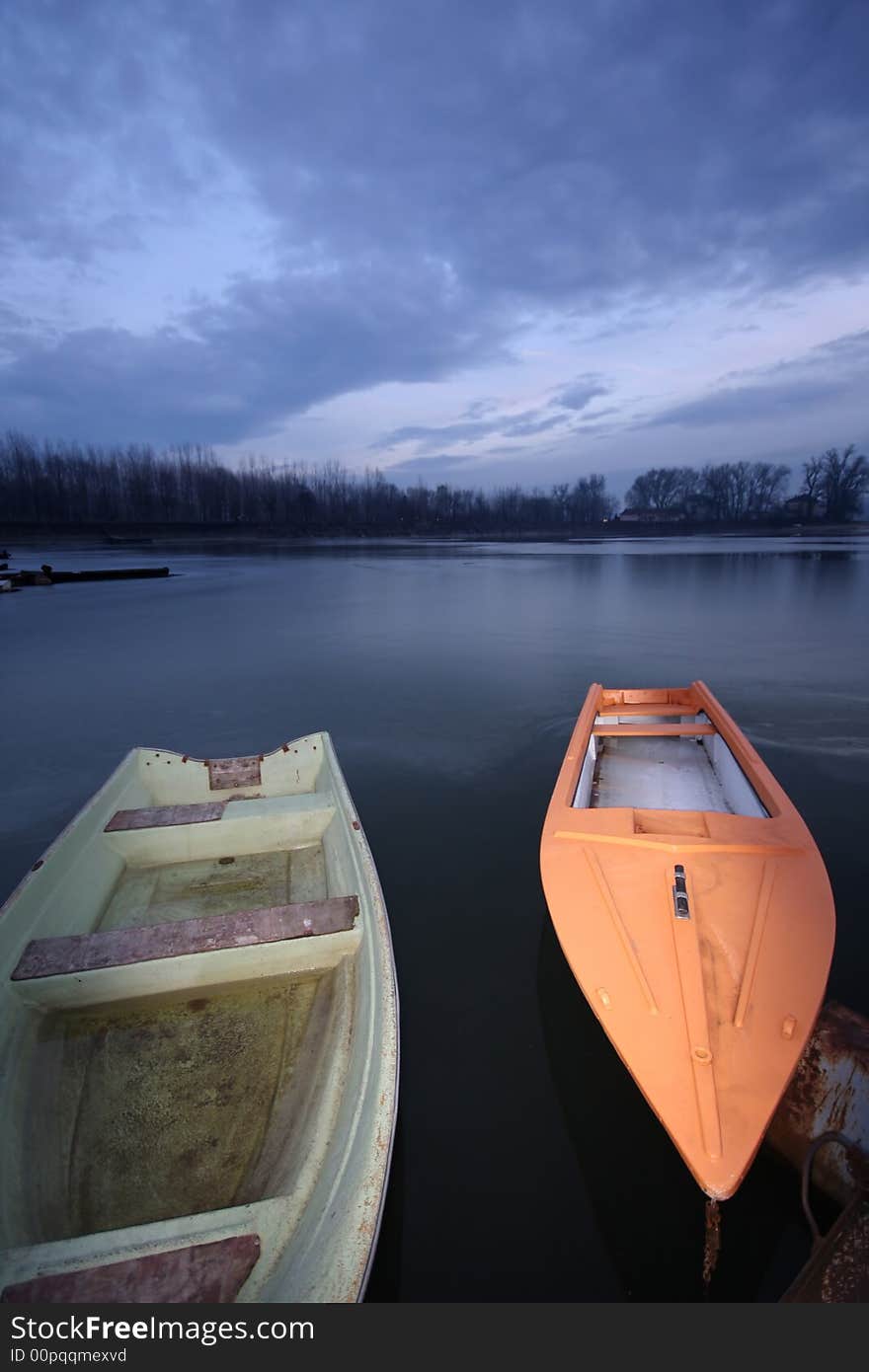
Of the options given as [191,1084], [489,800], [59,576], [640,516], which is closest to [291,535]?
[59,576]

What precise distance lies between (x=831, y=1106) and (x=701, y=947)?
0.69 metres

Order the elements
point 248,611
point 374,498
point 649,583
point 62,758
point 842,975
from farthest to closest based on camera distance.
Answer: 1. point 374,498
2. point 649,583
3. point 248,611
4. point 62,758
5. point 842,975

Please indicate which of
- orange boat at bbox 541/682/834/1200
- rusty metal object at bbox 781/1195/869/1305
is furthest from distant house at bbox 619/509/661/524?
rusty metal object at bbox 781/1195/869/1305

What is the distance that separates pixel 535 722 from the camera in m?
8.00

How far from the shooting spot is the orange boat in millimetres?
2025

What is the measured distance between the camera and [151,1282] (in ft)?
5.48

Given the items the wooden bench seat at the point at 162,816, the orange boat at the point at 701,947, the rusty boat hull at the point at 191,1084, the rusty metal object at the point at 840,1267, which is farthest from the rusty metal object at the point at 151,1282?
the wooden bench seat at the point at 162,816

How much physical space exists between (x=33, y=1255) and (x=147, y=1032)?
1042 millimetres

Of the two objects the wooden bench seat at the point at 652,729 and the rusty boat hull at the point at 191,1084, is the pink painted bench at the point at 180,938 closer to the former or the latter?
the rusty boat hull at the point at 191,1084

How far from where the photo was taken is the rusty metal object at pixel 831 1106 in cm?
215

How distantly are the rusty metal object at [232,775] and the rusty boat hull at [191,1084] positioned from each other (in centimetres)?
115

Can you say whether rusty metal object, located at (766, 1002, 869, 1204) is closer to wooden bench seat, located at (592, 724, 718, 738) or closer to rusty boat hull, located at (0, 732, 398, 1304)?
rusty boat hull, located at (0, 732, 398, 1304)

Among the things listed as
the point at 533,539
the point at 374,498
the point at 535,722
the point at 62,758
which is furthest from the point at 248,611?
the point at 374,498

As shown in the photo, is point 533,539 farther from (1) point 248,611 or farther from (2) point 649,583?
(1) point 248,611
